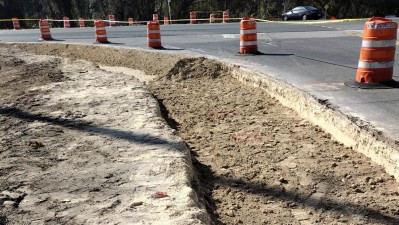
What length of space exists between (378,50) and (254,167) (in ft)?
10.7

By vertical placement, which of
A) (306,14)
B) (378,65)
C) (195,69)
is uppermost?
(306,14)

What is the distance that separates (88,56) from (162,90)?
260 inches

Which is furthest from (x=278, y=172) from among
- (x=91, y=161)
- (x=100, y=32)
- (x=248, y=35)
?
(x=100, y=32)

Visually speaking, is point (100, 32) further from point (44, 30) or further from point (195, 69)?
point (195, 69)

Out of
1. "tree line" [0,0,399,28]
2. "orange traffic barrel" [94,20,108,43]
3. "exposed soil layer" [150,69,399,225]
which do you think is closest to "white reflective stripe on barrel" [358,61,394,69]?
"exposed soil layer" [150,69,399,225]

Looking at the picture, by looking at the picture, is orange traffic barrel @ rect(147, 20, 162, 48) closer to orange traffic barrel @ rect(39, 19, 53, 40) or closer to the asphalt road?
the asphalt road

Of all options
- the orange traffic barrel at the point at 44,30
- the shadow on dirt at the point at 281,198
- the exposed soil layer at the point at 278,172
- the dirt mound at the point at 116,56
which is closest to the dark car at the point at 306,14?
the orange traffic barrel at the point at 44,30

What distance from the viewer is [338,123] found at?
16.5ft

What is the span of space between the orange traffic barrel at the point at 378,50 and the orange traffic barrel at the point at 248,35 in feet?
14.2

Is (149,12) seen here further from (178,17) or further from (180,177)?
(180,177)

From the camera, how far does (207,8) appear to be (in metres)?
49.1

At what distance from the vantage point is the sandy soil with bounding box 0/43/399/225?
362 centimetres

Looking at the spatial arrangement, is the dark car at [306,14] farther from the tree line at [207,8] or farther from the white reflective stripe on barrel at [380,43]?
the white reflective stripe on barrel at [380,43]

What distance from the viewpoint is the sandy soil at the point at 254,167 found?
3.62m
